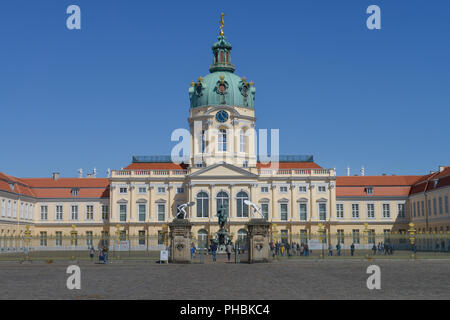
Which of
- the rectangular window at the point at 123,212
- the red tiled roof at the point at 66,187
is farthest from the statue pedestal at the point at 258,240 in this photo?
the red tiled roof at the point at 66,187

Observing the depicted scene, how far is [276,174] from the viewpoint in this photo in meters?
79.9

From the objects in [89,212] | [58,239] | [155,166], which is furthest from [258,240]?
[89,212]

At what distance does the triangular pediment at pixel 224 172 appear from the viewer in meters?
76.5

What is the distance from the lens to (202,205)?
7650 cm

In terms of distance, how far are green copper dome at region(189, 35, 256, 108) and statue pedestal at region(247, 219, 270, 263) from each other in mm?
46201

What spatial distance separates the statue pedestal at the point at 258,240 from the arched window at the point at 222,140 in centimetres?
4470

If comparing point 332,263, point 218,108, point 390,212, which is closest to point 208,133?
point 218,108

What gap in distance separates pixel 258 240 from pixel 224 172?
40.8 meters

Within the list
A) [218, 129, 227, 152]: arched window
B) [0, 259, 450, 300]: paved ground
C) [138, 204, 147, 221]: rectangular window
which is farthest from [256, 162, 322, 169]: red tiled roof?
[0, 259, 450, 300]: paved ground

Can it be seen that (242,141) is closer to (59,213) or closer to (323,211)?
(323,211)

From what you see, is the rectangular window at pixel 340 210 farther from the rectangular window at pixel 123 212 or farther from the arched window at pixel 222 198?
the rectangular window at pixel 123 212
